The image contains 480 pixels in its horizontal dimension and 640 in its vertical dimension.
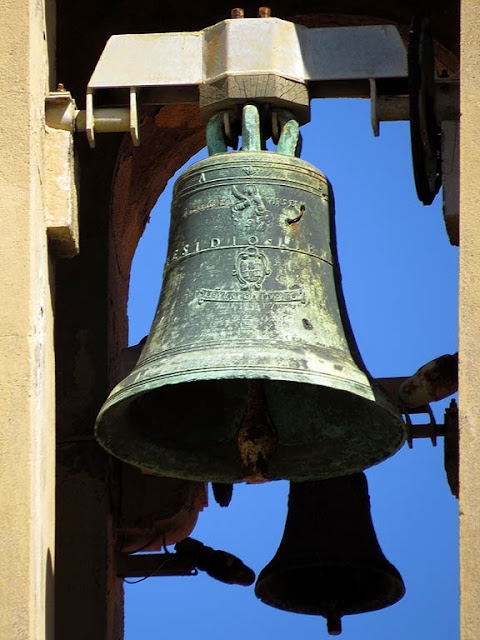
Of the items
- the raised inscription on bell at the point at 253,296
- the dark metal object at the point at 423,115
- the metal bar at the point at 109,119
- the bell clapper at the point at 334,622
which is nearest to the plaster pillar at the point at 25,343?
the metal bar at the point at 109,119

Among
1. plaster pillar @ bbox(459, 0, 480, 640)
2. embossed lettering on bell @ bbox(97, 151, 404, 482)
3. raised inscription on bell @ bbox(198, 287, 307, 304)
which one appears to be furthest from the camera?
raised inscription on bell @ bbox(198, 287, 307, 304)

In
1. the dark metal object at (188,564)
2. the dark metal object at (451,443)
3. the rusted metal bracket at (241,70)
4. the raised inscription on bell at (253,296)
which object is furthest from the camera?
the dark metal object at (188,564)

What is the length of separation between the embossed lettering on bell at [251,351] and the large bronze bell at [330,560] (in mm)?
643

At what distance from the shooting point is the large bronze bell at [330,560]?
357 inches

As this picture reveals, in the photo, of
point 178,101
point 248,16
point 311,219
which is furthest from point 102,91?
point 248,16

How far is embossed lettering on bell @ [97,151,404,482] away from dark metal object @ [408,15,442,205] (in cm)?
27

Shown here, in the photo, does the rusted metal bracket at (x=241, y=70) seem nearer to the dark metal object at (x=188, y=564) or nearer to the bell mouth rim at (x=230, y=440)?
the bell mouth rim at (x=230, y=440)

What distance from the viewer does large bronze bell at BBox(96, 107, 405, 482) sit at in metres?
7.85

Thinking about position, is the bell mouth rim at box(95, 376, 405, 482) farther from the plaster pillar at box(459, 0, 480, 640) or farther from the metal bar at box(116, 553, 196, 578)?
the metal bar at box(116, 553, 196, 578)

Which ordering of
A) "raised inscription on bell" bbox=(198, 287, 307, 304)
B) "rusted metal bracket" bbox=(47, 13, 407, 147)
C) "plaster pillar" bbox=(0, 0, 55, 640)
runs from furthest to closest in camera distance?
"rusted metal bracket" bbox=(47, 13, 407, 147), "raised inscription on bell" bbox=(198, 287, 307, 304), "plaster pillar" bbox=(0, 0, 55, 640)

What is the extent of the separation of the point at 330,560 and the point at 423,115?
151cm

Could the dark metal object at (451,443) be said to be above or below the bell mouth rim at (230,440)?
above

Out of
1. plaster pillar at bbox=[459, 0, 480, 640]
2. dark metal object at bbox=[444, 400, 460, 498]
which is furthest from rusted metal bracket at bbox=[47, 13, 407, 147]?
dark metal object at bbox=[444, 400, 460, 498]

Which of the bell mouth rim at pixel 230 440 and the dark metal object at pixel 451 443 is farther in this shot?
the dark metal object at pixel 451 443
